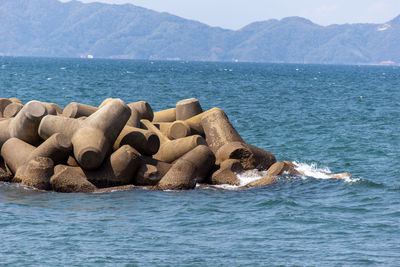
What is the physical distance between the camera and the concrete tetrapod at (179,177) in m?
16.8

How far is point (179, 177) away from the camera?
1683cm

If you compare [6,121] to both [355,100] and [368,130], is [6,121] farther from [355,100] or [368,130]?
[355,100]

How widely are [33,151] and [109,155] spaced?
196 cm

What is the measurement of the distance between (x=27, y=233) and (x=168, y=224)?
294 cm

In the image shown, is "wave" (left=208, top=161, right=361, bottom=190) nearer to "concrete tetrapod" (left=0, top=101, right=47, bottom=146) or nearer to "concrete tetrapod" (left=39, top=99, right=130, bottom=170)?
"concrete tetrapod" (left=39, top=99, right=130, bottom=170)

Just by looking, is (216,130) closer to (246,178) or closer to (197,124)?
(197,124)

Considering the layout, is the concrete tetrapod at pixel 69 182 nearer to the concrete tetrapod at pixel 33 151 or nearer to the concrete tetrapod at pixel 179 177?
the concrete tetrapod at pixel 33 151

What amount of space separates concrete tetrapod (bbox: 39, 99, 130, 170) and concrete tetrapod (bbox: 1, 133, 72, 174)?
0.31 metres

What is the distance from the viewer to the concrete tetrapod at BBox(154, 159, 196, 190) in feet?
55.0

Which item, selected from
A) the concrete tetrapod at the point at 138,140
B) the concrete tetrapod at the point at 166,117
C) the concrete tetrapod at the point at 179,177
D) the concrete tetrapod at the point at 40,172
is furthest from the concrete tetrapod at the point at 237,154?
the concrete tetrapod at the point at 40,172

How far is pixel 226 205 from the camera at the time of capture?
15539 millimetres

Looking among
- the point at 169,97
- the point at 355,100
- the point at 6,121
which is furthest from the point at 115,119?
the point at 355,100

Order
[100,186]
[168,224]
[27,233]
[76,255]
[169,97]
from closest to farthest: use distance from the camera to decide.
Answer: [76,255], [27,233], [168,224], [100,186], [169,97]

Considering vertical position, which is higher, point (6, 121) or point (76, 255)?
point (6, 121)
